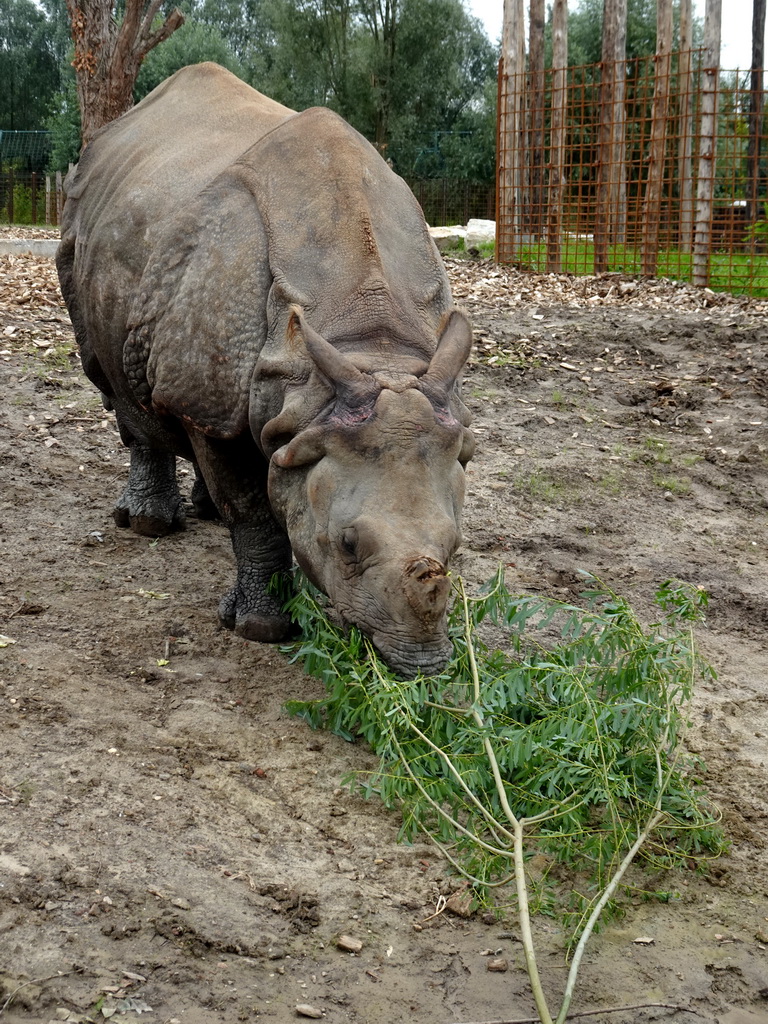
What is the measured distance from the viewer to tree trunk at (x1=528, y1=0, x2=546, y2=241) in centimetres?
1574

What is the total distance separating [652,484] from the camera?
7.84 m

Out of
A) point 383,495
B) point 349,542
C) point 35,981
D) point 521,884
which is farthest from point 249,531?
point 35,981

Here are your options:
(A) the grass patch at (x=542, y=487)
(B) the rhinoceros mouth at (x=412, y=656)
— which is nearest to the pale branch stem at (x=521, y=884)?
(B) the rhinoceros mouth at (x=412, y=656)

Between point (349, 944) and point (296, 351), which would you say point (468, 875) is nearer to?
point (349, 944)

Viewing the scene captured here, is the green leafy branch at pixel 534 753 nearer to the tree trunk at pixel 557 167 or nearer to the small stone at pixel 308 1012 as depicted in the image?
the small stone at pixel 308 1012

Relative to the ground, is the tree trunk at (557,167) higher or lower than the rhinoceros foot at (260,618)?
higher

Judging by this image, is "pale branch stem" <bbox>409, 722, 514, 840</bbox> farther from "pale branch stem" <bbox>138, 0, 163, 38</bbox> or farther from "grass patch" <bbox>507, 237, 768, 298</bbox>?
"grass patch" <bbox>507, 237, 768, 298</bbox>

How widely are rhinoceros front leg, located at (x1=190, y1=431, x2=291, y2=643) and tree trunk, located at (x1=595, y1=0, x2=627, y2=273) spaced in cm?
1061

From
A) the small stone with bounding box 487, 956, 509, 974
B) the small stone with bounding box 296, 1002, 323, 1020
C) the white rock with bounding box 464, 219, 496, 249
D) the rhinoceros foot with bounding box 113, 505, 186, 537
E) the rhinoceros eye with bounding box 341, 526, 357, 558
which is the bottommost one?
the small stone with bounding box 487, 956, 509, 974

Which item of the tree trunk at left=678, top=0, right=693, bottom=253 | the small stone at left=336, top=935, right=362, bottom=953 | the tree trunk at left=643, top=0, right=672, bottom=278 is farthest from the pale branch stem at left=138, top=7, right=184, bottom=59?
the small stone at left=336, top=935, right=362, bottom=953

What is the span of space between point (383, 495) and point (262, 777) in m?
1.07

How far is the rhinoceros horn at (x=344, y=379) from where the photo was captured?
13.7 ft

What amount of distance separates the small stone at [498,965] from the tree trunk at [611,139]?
12.5 m

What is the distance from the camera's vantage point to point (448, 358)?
14.4 feet
